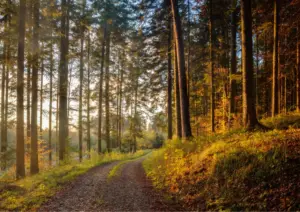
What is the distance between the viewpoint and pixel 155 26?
58.5 ft

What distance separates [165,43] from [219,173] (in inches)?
586

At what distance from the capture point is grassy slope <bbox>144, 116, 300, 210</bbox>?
465 cm

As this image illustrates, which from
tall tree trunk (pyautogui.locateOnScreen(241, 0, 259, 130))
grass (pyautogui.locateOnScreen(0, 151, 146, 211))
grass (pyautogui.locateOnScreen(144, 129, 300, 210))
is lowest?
grass (pyautogui.locateOnScreen(0, 151, 146, 211))

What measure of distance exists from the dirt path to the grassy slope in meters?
0.80

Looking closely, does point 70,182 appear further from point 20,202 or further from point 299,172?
point 299,172

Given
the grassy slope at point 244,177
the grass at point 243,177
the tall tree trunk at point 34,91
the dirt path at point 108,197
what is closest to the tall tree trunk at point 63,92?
the tall tree trunk at point 34,91

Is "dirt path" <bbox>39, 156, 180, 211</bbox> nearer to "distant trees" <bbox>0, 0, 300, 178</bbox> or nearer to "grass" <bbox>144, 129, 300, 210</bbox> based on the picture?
"grass" <bbox>144, 129, 300, 210</bbox>

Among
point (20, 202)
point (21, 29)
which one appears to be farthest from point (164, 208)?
point (21, 29)

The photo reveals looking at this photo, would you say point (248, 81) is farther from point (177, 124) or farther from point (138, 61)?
point (138, 61)

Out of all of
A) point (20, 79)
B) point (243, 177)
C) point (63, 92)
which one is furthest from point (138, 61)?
point (243, 177)

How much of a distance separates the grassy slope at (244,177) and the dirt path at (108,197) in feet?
2.62

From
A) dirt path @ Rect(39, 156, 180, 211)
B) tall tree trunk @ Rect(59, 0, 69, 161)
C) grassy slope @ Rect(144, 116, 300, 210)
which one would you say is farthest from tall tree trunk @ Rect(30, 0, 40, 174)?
grassy slope @ Rect(144, 116, 300, 210)

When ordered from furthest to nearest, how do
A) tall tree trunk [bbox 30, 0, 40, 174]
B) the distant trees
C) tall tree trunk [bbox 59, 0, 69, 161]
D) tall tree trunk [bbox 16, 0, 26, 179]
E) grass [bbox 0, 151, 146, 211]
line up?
tall tree trunk [bbox 59, 0, 69, 161] < tall tree trunk [bbox 30, 0, 40, 174] < the distant trees < tall tree trunk [bbox 16, 0, 26, 179] < grass [bbox 0, 151, 146, 211]

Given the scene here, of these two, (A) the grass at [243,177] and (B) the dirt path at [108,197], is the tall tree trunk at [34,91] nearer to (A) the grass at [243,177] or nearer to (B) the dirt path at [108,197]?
(B) the dirt path at [108,197]
